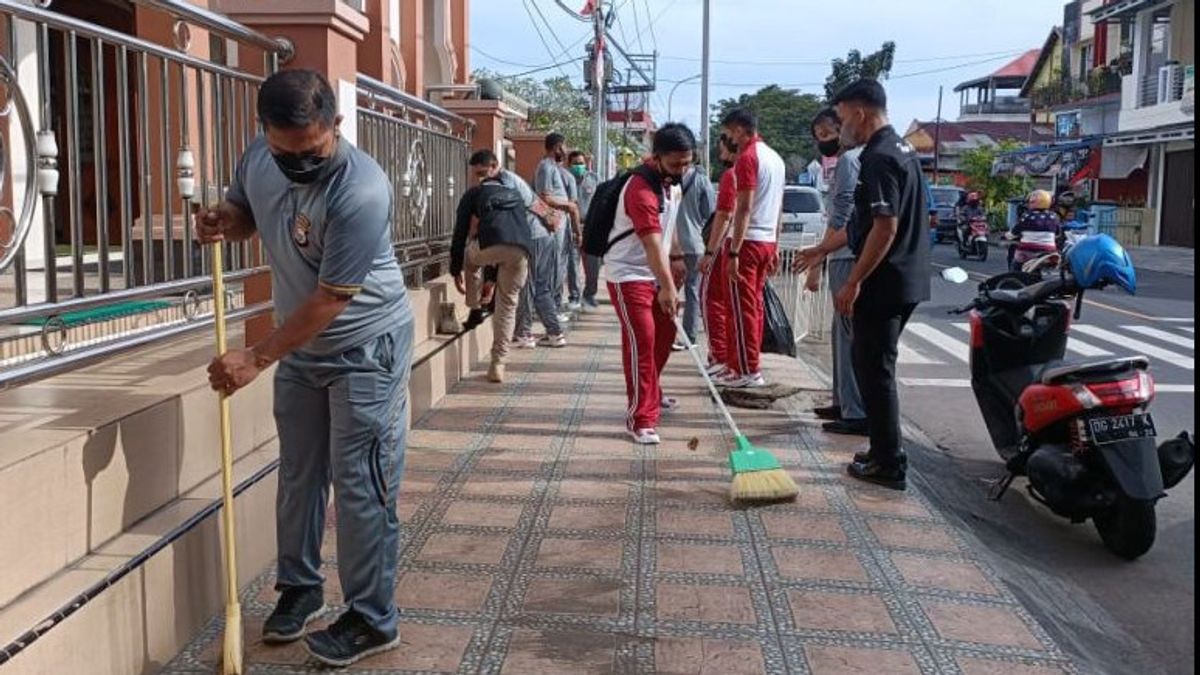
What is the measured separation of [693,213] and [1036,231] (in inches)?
344

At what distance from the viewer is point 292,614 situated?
3.38 meters

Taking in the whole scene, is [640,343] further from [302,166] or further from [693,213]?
[302,166]

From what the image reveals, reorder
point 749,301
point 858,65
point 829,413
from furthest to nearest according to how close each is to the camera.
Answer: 1. point 858,65
2. point 749,301
3. point 829,413

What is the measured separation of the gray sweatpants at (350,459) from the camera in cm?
318

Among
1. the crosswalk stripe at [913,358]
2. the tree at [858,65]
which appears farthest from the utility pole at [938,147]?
the crosswalk stripe at [913,358]

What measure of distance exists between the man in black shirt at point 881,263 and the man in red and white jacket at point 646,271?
894 mm

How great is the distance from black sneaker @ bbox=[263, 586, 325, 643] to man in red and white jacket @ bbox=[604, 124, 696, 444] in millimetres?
2710

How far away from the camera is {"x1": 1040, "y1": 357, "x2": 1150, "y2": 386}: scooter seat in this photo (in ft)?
16.1

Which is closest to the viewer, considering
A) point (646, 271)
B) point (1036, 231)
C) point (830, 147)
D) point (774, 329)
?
point (646, 271)

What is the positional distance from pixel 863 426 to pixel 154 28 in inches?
204

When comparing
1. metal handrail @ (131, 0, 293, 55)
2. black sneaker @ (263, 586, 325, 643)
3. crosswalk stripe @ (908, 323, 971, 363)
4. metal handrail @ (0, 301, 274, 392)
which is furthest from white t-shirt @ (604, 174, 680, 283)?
crosswalk stripe @ (908, 323, 971, 363)

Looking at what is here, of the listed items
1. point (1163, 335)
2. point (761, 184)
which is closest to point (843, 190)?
point (761, 184)

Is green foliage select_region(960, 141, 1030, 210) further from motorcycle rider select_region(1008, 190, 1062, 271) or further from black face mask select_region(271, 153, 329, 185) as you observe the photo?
black face mask select_region(271, 153, 329, 185)

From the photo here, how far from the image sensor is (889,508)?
492 centimetres
